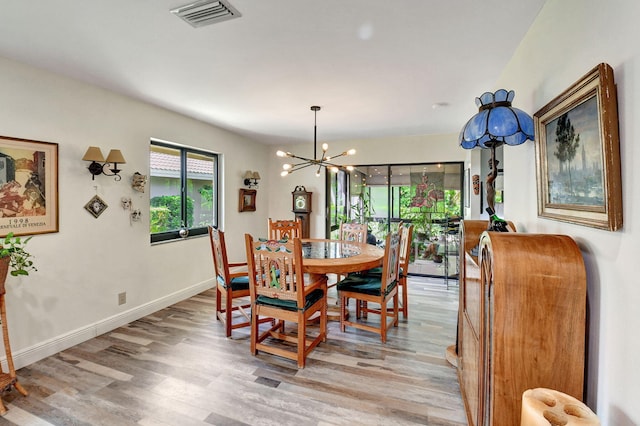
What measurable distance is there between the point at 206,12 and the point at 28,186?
7.02 feet

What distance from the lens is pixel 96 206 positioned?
3.04 m

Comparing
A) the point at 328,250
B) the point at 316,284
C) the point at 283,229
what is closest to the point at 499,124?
the point at 316,284

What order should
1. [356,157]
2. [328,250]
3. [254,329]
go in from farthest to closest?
[356,157], [328,250], [254,329]

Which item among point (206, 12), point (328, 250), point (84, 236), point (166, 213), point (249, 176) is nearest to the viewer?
point (206, 12)

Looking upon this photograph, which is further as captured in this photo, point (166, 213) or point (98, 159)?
point (166, 213)

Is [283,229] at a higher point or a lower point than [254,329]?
higher

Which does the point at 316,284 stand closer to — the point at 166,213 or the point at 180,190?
the point at 166,213

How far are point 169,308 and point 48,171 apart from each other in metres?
1.97

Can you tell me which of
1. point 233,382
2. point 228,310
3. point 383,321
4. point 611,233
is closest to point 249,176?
point 228,310

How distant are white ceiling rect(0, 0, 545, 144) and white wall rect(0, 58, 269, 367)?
22 cm

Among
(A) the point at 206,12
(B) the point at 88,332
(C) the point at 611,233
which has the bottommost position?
(B) the point at 88,332

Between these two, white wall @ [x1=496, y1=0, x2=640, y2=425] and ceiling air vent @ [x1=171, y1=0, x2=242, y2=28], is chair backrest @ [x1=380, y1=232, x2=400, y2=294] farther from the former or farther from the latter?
ceiling air vent @ [x1=171, y1=0, x2=242, y2=28]

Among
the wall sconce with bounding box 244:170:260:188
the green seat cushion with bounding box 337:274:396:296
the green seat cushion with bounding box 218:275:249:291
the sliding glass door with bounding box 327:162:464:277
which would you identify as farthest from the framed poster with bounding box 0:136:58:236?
the sliding glass door with bounding box 327:162:464:277

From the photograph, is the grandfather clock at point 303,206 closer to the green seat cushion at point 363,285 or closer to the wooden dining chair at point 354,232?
the wooden dining chair at point 354,232
